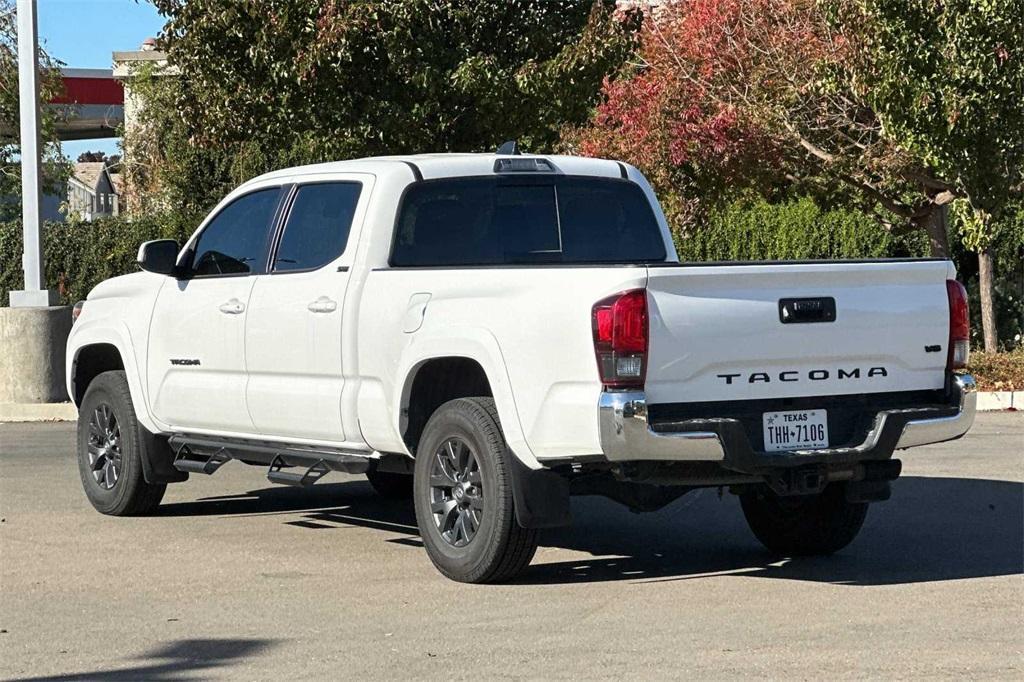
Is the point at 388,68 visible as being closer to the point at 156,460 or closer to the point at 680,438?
the point at 156,460

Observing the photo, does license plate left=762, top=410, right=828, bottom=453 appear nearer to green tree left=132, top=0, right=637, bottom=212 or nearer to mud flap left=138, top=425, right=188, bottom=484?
mud flap left=138, top=425, right=188, bottom=484

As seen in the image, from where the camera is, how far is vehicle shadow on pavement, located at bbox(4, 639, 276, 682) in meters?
6.48

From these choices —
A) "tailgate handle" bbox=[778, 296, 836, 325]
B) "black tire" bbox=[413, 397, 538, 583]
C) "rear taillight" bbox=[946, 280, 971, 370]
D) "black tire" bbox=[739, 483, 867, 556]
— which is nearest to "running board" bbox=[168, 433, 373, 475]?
"black tire" bbox=[413, 397, 538, 583]

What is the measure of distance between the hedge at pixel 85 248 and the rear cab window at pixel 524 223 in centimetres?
2251

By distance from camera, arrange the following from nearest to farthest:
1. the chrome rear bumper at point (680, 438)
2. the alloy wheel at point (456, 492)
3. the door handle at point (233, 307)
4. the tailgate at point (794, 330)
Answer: the chrome rear bumper at point (680, 438) < the tailgate at point (794, 330) < the alloy wheel at point (456, 492) < the door handle at point (233, 307)

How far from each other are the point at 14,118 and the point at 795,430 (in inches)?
1423

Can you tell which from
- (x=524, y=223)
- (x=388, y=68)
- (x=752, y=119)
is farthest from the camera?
(x=752, y=119)

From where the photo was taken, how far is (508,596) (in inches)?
317

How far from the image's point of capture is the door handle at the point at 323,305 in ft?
29.9

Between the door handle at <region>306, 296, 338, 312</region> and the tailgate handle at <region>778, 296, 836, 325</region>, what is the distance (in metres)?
2.46

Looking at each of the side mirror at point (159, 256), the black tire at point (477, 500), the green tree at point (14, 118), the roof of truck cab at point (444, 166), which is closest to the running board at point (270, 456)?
the black tire at point (477, 500)

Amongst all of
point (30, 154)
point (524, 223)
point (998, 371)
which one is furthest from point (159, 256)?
point (998, 371)

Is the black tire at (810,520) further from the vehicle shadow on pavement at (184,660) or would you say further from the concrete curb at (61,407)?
the concrete curb at (61,407)

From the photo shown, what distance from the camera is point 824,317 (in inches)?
314
